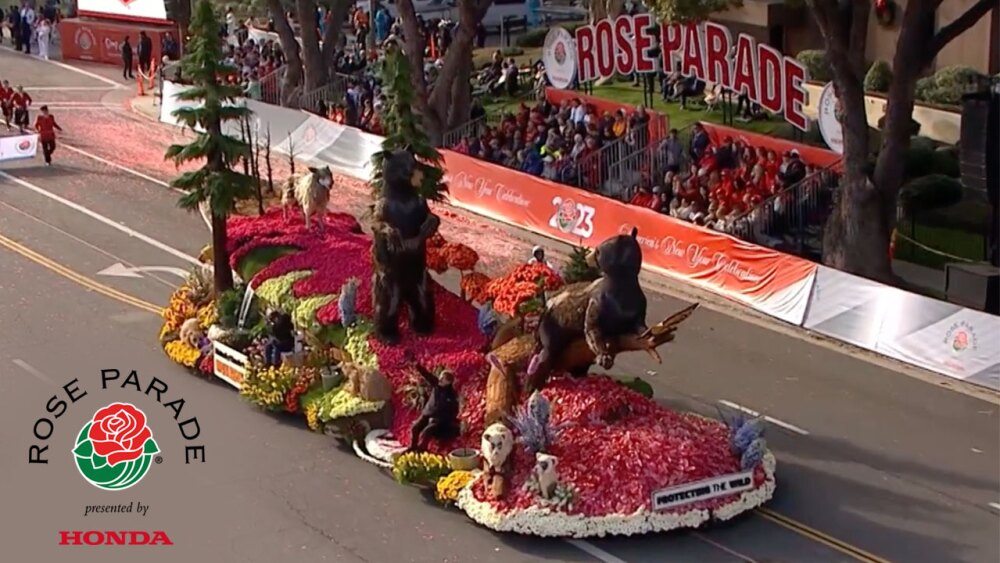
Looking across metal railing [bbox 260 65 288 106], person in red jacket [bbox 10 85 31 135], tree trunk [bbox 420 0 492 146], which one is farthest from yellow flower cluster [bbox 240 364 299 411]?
metal railing [bbox 260 65 288 106]

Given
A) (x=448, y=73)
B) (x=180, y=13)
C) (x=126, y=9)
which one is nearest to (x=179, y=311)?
(x=448, y=73)

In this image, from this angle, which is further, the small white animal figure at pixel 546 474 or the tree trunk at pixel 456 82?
the tree trunk at pixel 456 82

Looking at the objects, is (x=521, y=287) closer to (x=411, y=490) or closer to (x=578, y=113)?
(x=411, y=490)

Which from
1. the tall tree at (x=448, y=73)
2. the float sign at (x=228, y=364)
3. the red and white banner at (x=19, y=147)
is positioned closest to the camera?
the float sign at (x=228, y=364)

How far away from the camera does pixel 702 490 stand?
18.9 meters

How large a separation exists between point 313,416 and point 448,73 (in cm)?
2057

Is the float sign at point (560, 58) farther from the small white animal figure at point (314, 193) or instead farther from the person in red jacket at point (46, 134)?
the small white animal figure at point (314, 193)

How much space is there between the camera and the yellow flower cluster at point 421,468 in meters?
20.0

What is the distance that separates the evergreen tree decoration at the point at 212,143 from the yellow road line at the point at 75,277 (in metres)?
3.95

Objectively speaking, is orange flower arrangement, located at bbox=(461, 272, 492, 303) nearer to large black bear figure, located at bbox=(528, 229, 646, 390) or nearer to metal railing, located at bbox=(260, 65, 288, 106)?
large black bear figure, located at bbox=(528, 229, 646, 390)

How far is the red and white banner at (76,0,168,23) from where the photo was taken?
57.9m

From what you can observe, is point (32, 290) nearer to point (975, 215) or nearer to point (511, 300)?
point (511, 300)

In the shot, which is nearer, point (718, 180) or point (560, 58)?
point (718, 180)

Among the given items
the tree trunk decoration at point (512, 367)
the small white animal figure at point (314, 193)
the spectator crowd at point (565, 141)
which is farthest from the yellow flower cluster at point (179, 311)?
the spectator crowd at point (565, 141)
